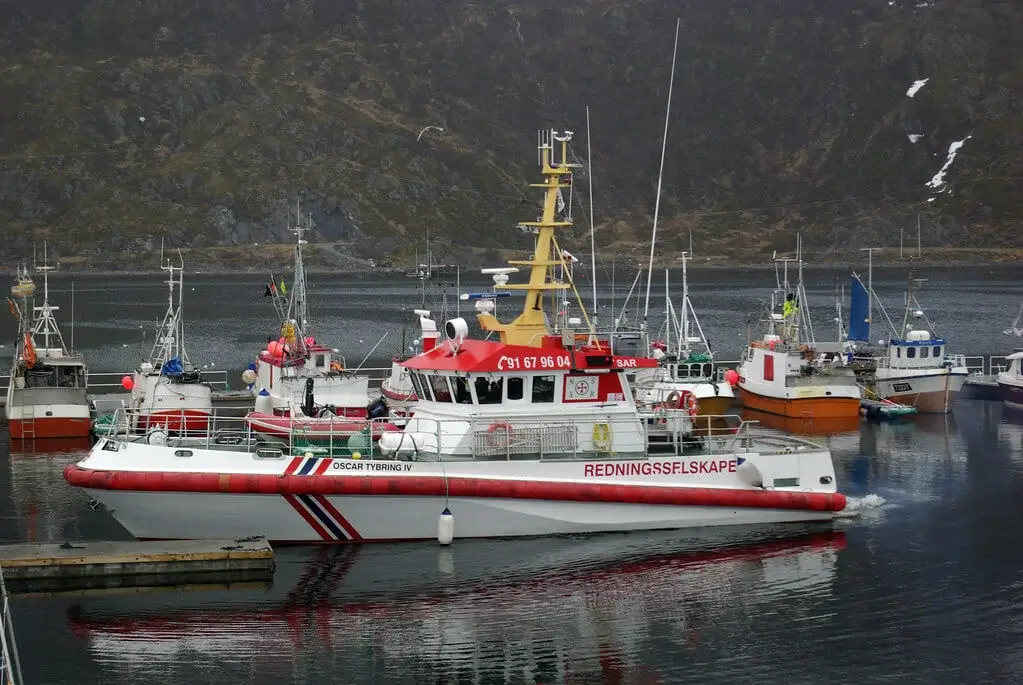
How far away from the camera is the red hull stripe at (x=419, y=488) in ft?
84.1

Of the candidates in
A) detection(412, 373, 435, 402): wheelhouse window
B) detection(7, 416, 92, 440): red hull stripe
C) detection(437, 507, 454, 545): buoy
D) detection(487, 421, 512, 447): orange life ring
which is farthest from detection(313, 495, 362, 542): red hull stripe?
detection(7, 416, 92, 440): red hull stripe

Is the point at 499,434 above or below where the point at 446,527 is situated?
above

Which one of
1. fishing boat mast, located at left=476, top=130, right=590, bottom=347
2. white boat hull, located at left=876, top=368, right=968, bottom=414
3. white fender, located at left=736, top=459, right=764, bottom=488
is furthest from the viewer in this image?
white boat hull, located at left=876, top=368, right=968, bottom=414

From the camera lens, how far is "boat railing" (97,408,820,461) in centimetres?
2681

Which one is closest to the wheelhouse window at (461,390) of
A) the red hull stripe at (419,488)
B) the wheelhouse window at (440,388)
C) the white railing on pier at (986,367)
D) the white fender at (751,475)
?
the wheelhouse window at (440,388)

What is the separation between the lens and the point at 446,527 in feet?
87.8

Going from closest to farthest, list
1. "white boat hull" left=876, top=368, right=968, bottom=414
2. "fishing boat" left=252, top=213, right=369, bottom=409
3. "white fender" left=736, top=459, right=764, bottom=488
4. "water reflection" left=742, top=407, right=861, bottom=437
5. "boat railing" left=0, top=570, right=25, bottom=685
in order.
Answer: "boat railing" left=0, top=570, right=25, bottom=685
"white fender" left=736, top=459, right=764, bottom=488
"fishing boat" left=252, top=213, right=369, bottom=409
"water reflection" left=742, top=407, right=861, bottom=437
"white boat hull" left=876, top=368, right=968, bottom=414

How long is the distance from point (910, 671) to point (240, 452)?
41.2 feet

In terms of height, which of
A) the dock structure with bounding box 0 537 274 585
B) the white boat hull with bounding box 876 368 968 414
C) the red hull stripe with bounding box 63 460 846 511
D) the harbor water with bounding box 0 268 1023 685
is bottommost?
the harbor water with bounding box 0 268 1023 685

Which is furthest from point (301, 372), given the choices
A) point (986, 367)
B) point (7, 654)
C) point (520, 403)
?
point (986, 367)

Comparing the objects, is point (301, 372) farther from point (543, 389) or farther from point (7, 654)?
point (7, 654)

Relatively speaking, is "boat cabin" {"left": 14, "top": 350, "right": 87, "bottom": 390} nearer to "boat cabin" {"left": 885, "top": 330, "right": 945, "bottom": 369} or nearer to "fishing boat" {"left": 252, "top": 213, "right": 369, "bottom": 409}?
"fishing boat" {"left": 252, "top": 213, "right": 369, "bottom": 409}

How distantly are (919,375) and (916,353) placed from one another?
4.22 feet

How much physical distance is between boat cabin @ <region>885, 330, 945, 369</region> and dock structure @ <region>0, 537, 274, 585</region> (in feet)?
106
